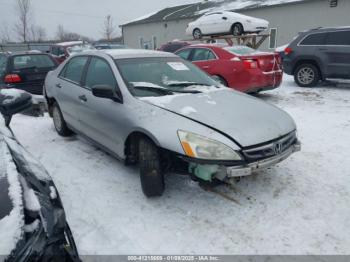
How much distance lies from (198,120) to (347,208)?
5.84 ft

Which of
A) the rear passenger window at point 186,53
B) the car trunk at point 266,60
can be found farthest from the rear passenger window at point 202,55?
the car trunk at point 266,60

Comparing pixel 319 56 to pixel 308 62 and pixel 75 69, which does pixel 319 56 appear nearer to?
pixel 308 62

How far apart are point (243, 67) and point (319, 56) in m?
3.18

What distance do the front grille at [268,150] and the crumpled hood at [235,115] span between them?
56mm

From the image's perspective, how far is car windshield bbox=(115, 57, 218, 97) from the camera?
3.43 m

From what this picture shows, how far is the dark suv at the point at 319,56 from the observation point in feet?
27.3

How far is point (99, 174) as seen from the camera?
12.4 feet

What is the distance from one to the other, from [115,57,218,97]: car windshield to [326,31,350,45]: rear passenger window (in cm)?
624

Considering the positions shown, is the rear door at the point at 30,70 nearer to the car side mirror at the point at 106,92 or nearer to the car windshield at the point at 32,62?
the car windshield at the point at 32,62

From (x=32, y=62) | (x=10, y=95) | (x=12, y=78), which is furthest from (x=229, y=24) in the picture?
(x=10, y=95)

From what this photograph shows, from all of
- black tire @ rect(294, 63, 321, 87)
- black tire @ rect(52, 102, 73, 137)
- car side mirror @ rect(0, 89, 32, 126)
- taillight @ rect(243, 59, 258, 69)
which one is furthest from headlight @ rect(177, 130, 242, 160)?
black tire @ rect(294, 63, 321, 87)

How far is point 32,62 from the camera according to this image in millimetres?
8000

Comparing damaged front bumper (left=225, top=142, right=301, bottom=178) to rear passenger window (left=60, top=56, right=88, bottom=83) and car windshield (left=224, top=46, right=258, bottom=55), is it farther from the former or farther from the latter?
car windshield (left=224, top=46, right=258, bottom=55)

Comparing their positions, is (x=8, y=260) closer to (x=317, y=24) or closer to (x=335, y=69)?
(x=335, y=69)
